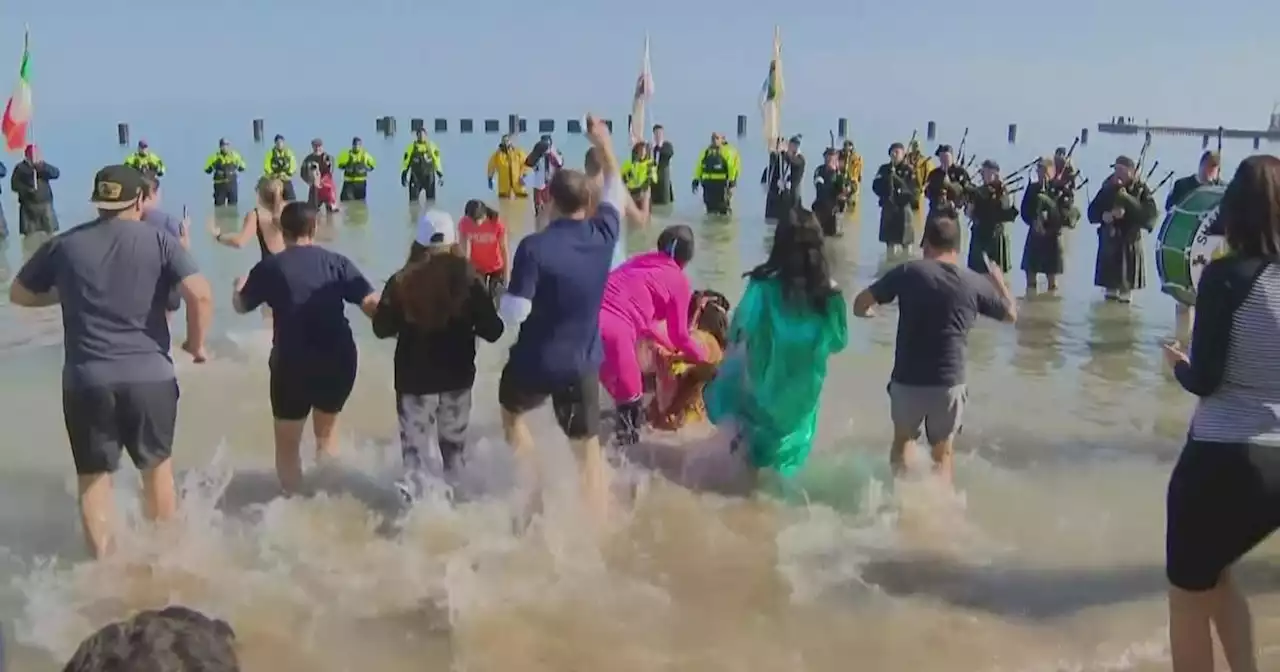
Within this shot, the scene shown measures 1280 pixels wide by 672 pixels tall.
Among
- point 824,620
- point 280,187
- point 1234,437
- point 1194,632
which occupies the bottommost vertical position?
point 824,620

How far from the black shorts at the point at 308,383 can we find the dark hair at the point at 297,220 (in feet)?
1.84

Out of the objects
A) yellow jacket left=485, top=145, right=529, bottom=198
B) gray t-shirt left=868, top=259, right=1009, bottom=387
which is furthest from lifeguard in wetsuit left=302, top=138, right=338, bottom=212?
gray t-shirt left=868, top=259, right=1009, bottom=387

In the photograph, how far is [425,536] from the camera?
5766 mm

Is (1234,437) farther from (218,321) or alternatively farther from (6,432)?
(218,321)

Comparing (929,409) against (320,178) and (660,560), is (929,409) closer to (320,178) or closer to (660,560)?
(660,560)

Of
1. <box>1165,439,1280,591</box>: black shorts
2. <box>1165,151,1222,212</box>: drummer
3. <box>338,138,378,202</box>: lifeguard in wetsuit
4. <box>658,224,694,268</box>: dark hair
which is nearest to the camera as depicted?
<box>1165,439,1280,591</box>: black shorts

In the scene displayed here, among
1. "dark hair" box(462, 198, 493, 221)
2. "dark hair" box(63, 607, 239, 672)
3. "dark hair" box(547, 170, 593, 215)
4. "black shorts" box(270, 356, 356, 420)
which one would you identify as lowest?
"black shorts" box(270, 356, 356, 420)

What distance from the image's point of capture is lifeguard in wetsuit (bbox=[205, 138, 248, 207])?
930 inches

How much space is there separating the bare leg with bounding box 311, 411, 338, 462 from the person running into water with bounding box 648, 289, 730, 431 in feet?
5.96

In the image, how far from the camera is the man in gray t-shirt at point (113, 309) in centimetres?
480

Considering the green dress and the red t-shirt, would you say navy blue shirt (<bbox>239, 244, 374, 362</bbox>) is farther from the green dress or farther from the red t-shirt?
the red t-shirt

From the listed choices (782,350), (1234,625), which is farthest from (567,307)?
(1234,625)

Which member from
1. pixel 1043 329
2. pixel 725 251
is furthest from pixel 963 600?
pixel 725 251

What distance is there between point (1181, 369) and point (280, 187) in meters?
5.06
